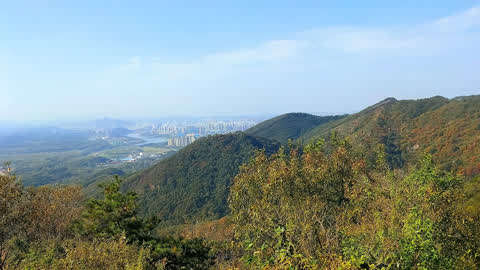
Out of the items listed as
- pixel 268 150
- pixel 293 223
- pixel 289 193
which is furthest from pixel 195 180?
pixel 293 223

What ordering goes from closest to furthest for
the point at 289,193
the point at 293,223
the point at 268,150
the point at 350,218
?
the point at 293,223 < the point at 350,218 < the point at 289,193 < the point at 268,150

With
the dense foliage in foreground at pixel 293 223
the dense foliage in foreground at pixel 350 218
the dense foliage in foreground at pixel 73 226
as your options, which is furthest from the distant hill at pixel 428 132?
the dense foliage in foreground at pixel 73 226

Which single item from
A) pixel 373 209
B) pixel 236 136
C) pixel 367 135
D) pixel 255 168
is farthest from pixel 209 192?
pixel 373 209

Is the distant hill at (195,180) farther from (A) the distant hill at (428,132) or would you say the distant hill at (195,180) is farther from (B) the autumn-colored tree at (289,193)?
(B) the autumn-colored tree at (289,193)

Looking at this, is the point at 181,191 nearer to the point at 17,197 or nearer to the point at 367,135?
the point at 367,135

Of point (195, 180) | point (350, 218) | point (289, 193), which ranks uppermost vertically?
point (289, 193)

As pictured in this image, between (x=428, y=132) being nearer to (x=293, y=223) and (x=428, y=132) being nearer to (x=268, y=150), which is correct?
(x=268, y=150)

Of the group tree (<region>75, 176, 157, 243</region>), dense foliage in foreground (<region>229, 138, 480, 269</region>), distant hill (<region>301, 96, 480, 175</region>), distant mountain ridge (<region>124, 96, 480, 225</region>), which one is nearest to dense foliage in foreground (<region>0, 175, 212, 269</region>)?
tree (<region>75, 176, 157, 243</region>)
